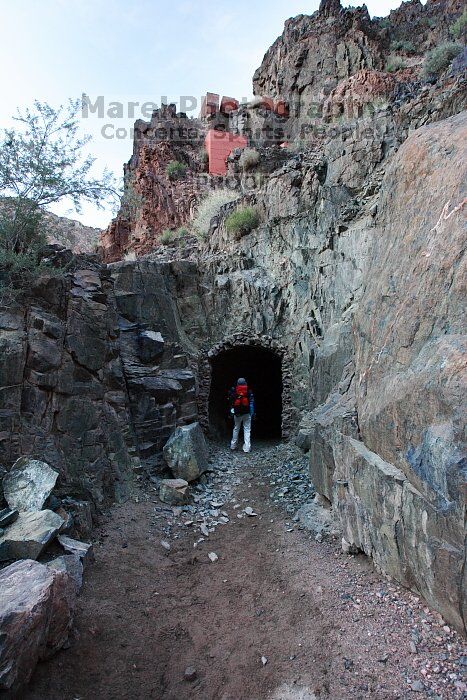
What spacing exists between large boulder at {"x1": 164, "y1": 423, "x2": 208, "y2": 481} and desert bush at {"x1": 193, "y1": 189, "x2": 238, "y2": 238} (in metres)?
9.06

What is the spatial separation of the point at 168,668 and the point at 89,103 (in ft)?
30.2

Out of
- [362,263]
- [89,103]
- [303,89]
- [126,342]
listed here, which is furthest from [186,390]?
[303,89]

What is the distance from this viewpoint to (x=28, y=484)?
201 inches

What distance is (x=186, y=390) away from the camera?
8852mm

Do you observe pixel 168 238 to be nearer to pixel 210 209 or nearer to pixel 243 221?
pixel 210 209

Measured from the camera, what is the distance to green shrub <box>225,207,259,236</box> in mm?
12875

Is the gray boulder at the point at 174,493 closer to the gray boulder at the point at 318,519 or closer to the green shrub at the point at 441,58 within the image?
the gray boulder at the point at 318,519

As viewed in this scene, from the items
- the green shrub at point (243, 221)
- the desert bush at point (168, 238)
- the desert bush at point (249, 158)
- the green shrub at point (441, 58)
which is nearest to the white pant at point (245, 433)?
the green shrub at point (243, 221)

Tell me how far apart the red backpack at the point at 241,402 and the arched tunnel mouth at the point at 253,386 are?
1070 mm

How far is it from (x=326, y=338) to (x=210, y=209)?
1040 centimetres

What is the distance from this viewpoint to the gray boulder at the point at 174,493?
702cm

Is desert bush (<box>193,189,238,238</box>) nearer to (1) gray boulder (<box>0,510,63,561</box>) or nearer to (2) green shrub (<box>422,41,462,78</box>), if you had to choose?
(2) green shrub (<box>422,41,462,78</box>)

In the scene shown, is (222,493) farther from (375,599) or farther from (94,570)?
(375,599)

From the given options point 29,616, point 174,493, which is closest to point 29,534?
point 29,616
